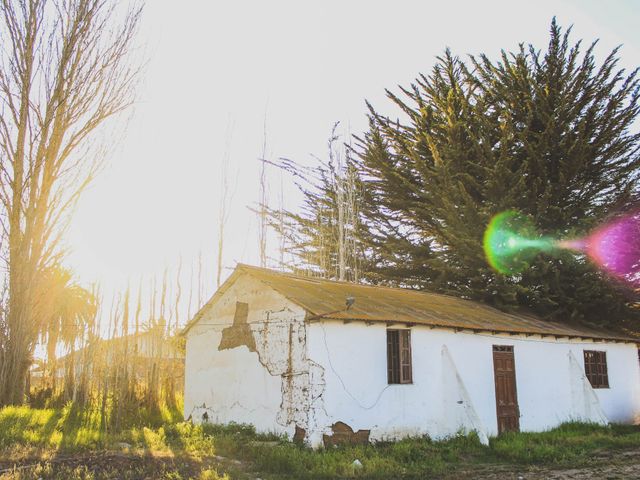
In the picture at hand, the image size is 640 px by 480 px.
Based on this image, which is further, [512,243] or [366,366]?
[512,243]

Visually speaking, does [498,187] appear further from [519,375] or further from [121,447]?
[121,447]

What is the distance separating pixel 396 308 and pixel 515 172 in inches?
409

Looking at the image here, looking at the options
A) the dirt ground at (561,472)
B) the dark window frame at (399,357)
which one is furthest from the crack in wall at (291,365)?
the dirt ground at (561,472)

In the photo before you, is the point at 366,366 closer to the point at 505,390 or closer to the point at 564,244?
the point at 505,390

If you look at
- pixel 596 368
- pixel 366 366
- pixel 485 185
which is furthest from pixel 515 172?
pixel 366 366

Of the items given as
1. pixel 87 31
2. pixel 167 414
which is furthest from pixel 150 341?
pixel 87 31

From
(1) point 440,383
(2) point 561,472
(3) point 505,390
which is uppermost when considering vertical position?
(1) point 440,383

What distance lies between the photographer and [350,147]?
23.5 meters

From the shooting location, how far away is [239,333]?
13195mm

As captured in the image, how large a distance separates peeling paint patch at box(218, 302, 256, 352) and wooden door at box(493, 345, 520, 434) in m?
6.35

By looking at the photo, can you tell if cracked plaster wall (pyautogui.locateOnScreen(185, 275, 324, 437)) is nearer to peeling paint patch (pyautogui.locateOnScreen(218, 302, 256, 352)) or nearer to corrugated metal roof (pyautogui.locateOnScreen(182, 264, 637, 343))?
peeling paint patch (pyautogui.locateOnScreen(218, 302, 256, 352))

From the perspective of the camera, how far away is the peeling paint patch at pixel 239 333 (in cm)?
1284

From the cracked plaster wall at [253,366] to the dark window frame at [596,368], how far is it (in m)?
10.7

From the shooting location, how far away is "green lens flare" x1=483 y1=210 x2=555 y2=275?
1994 cm
